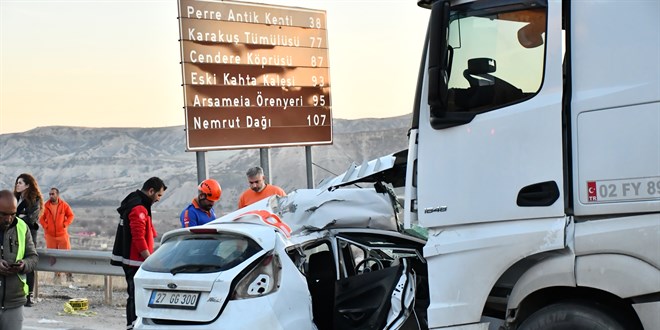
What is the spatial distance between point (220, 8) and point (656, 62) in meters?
8.83

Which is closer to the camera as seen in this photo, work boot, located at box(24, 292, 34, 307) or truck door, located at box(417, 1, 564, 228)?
truck door, located at box(417, 1, 564, 228)

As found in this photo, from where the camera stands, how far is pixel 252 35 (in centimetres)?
1305

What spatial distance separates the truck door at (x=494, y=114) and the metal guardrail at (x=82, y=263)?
21.7 feet

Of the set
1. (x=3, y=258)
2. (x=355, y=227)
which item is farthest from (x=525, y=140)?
(x=3, y=258)

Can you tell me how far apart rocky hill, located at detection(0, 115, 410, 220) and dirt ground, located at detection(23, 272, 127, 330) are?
832 inches

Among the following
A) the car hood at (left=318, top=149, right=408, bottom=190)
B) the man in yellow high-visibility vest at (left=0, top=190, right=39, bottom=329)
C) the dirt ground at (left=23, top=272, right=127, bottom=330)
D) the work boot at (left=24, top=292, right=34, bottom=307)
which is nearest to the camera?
the car hood at (left=318, top=149, right=408, bottom=190)

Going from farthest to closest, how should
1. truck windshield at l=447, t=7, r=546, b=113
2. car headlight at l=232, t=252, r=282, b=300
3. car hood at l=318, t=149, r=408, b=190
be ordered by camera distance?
1. car hood at l=318, t=149, r=408, b=190
2. car headlight at l=232, t=252, r=282, b=300
3. truck windshield at l=447, t=7, r=546, b=113

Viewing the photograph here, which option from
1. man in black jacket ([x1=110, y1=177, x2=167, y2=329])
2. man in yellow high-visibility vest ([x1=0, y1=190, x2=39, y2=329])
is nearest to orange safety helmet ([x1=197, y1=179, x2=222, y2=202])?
man in black jacket ([x1=110, y1=177, x2=167, y2=329])

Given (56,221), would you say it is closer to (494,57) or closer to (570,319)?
(494,57)

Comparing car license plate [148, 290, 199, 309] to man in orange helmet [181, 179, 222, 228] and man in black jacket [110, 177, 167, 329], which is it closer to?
man in black jacket [110, 177, 167, 329]

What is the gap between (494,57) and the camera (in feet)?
16.8

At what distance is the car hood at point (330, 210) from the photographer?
6.86 meters

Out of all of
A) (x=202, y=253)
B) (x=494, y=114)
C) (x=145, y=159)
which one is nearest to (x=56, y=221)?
(x=202, y=253)

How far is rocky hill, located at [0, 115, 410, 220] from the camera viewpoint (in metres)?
42.7
